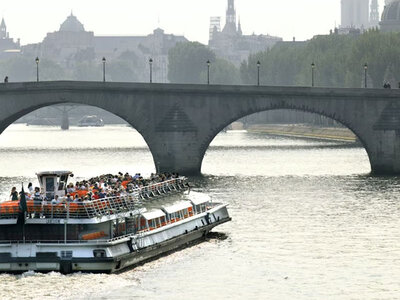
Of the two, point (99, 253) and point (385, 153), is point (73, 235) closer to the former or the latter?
point (99, 253)

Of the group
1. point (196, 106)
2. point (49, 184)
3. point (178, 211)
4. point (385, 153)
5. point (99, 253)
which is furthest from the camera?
point (196, 106)

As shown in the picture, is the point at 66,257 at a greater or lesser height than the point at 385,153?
lesser

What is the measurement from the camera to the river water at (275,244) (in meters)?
58.6

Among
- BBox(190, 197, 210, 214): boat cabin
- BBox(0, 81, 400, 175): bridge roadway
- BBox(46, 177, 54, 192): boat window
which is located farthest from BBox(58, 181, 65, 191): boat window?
BBox(0, 81, 400, 175): bridge roadway

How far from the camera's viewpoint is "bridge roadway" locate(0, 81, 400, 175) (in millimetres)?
112875

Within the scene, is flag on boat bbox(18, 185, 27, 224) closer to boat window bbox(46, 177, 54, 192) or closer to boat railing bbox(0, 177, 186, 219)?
boat railing bbox(0, 177, 186, 219)

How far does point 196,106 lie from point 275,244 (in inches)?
1738

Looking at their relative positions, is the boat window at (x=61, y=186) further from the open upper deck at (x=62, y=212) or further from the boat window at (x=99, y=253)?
the boat window at (x=99, y=253)

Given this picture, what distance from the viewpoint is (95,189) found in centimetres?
6706

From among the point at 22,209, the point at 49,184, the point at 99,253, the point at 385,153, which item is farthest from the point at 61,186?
the point at 385,153

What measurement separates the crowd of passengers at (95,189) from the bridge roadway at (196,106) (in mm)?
35425

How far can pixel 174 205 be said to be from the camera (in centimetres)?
7031

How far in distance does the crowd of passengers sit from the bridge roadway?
35425mm

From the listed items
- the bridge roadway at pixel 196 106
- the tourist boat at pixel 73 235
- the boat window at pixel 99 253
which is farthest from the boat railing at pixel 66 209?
the bridge roadway at pixel 196 106
